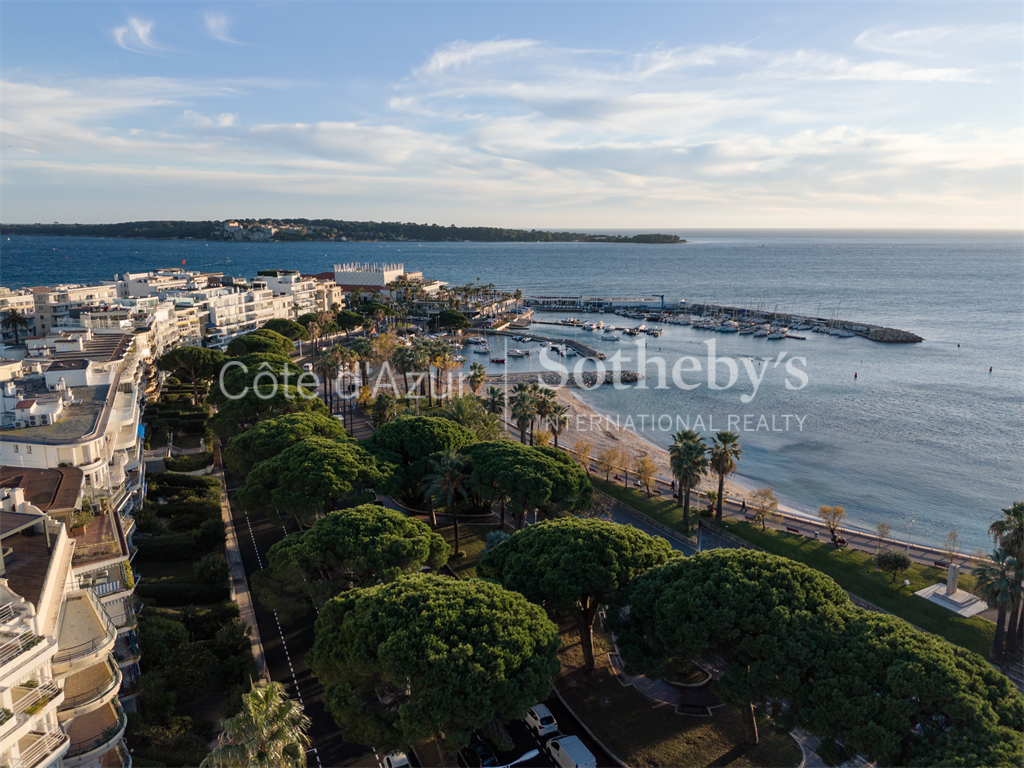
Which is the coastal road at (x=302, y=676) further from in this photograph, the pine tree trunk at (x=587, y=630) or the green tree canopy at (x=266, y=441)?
the pine tree trunk at (x=587, y=630)

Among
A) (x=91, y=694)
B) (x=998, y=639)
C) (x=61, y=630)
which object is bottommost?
(x=998, y=639)

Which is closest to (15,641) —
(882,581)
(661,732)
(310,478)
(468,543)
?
(661,732)

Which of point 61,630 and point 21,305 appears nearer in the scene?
point 61,630

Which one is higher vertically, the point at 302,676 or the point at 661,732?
the point at 661,732

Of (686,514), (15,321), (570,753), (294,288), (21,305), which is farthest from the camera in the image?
(294,288)

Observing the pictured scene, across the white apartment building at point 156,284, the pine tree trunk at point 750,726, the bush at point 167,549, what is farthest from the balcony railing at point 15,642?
the white apartment building at point 156,284

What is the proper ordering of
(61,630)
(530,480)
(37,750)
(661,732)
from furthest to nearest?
1. (530,480)
2. (661,732)
3. (61,630)
4. (37,750)

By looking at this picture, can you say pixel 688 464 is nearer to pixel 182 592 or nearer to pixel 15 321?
pixel 182 592

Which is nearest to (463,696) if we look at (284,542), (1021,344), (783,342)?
(284,542)
